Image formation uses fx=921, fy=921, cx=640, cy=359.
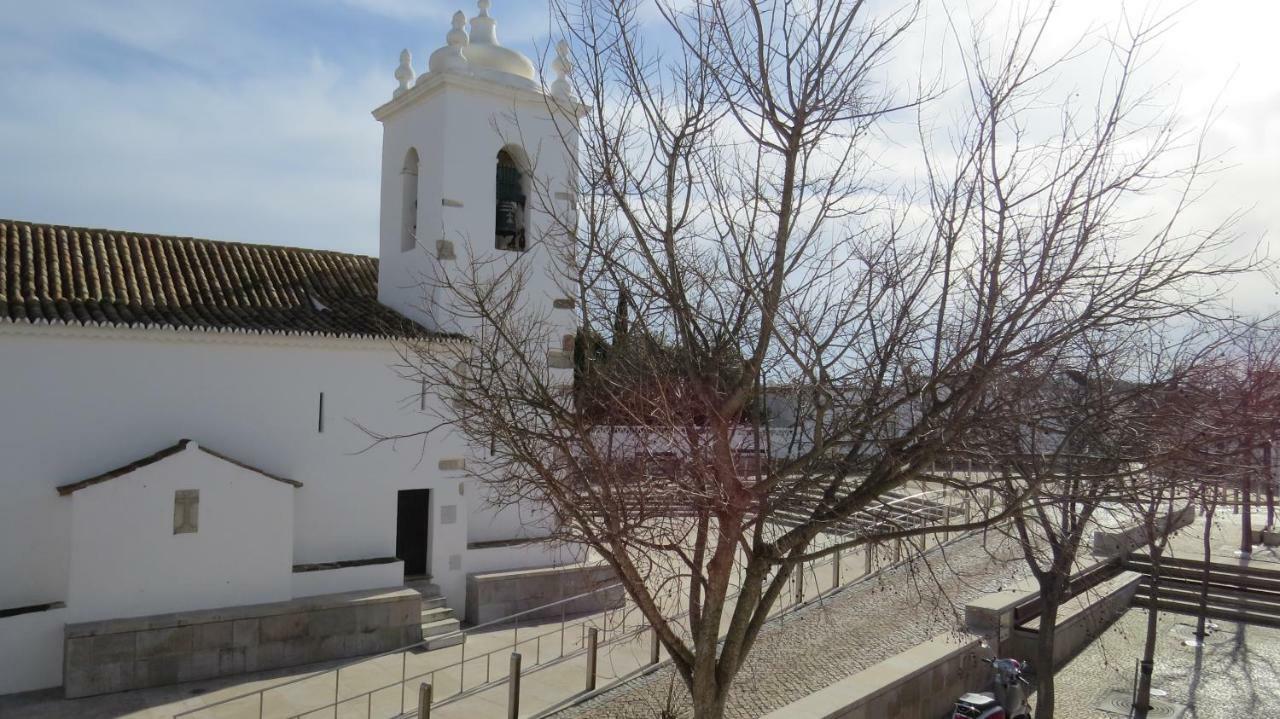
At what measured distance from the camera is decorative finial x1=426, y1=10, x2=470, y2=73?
1527 cm

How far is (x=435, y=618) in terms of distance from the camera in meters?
14.1

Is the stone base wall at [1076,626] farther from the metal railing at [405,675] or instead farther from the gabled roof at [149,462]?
the gabled roof at [149,462]

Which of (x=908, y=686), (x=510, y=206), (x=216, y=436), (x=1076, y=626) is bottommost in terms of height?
(x=1076, y=626)

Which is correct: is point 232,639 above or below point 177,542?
below

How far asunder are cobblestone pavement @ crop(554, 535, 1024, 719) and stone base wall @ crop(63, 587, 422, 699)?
4449 mm

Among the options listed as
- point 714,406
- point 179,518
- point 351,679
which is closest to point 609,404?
point 714,406

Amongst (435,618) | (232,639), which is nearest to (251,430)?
(232,639)

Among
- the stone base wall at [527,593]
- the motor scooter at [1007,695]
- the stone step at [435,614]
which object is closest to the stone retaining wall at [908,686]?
the motor scooter at [1007,695]

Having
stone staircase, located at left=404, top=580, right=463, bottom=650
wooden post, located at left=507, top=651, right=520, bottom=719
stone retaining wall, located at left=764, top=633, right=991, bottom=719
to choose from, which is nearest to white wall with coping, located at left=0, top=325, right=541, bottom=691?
stone staircase, located at left=404, top=580, right=463, bottom=650

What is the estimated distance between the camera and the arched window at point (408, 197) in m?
16.4

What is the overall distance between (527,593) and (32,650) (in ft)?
22.3

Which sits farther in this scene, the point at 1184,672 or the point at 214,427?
the point at 214,427

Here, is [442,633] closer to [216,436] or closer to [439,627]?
[439,627]

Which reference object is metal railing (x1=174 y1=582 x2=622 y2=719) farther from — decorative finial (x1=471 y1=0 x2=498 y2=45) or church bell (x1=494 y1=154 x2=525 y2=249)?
decorative finial (x1=471 y1=0 x2=498 y2=45)
